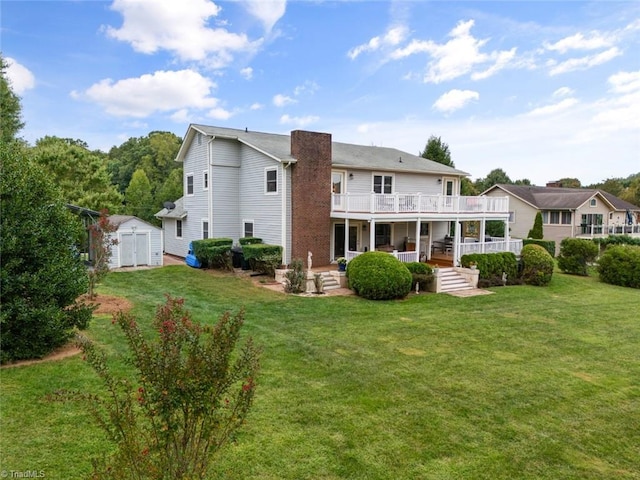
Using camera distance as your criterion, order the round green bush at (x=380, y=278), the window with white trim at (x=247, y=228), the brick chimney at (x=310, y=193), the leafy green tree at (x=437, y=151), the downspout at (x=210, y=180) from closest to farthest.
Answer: the round green bush at (x=380, y=278)
the brick chimney at (x=310, y=193)
the downspout at (x=210, y=180)
the window with white trim at (x=247, y=228)
the leafy green tree at (x=437, y=151)

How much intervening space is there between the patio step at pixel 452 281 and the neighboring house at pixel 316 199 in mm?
1319

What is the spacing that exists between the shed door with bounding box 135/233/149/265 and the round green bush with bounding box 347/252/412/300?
34.2ft

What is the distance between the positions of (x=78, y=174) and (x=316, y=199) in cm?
2193

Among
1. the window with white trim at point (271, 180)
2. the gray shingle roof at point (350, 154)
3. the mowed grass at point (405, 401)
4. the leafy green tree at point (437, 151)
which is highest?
the leafy green tree at point (437, 151)

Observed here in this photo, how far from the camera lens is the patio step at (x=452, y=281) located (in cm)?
1754

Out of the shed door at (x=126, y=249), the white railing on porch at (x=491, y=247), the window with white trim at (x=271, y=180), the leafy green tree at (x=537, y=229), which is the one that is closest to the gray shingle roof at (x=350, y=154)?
the window with white trim at (x=271, y=180)

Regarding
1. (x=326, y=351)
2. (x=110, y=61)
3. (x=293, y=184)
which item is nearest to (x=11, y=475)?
(x=326, y=351)

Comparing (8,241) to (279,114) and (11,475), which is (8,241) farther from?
(279,114)

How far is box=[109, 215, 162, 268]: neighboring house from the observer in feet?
63.3

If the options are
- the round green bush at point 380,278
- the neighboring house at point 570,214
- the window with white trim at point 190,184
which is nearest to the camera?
the round green bush at point 380,278

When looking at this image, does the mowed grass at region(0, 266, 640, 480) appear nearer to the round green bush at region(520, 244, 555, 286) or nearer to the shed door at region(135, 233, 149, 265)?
the round green bush at region(520, 244, 555, 286)

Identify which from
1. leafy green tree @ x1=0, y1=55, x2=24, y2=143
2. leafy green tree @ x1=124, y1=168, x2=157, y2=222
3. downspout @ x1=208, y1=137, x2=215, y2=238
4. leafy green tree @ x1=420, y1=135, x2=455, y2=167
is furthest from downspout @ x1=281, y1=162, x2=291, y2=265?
leafy green tree @ x1=124, y1=168, x2=157, y2=222

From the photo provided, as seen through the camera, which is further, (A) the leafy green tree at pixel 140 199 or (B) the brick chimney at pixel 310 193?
(A) the leafy green tree at pixel 140 199

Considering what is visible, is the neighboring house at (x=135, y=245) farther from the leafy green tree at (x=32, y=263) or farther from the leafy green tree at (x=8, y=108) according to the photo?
the leafy green tree at (x=8, y=108)
